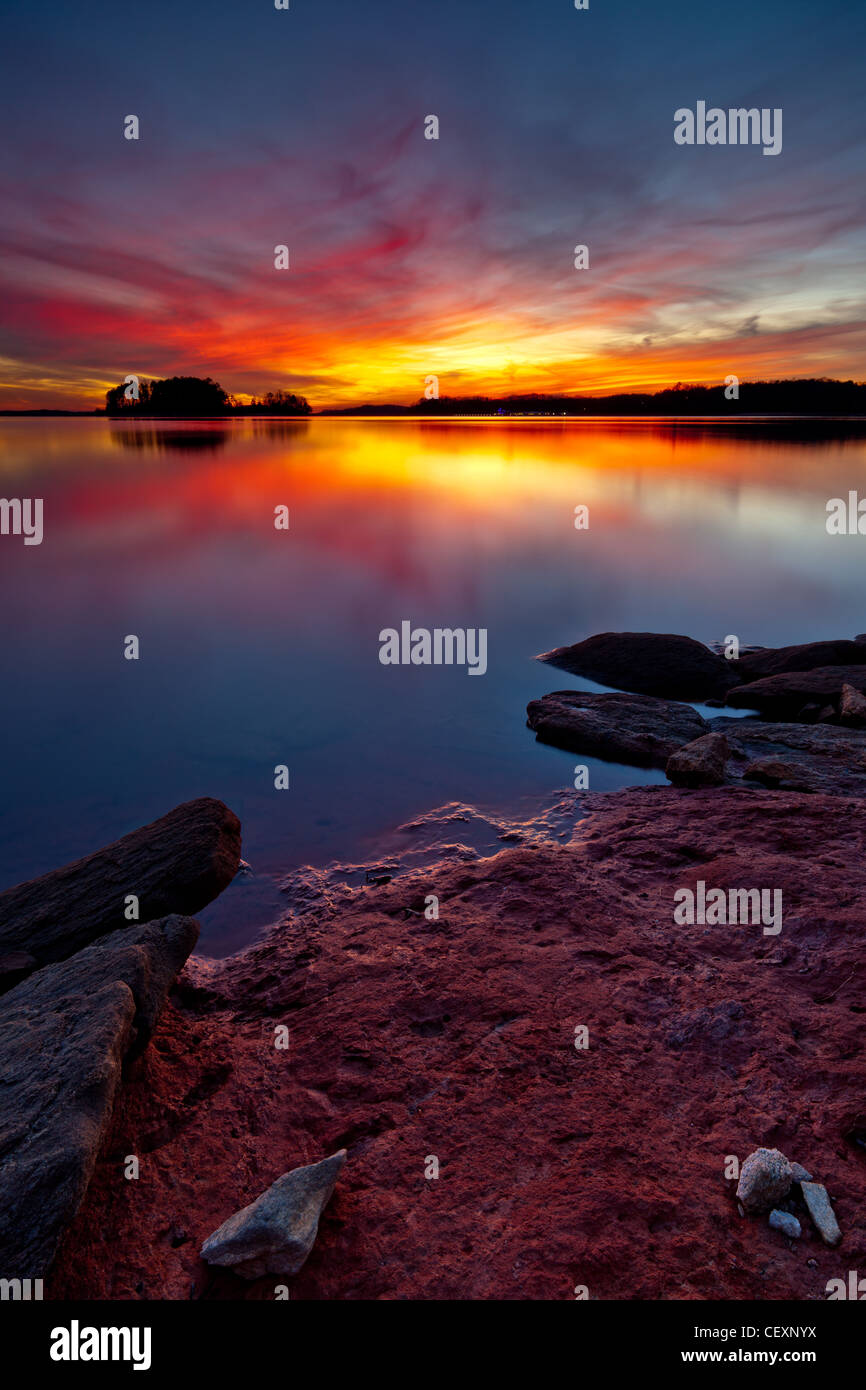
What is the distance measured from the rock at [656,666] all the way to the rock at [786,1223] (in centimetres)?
971

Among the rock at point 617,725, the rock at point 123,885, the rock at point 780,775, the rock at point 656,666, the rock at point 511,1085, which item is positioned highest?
the rock at point 656,666

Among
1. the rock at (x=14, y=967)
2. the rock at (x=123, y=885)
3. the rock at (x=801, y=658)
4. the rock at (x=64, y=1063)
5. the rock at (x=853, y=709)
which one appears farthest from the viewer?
the rock at (x=801, y=658)

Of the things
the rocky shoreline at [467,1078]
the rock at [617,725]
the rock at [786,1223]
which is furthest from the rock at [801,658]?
the rock at [786,1223]

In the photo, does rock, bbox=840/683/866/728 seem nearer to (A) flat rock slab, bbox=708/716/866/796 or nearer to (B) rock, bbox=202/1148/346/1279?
(A) flat rock slab, bbox=708/716/866/796

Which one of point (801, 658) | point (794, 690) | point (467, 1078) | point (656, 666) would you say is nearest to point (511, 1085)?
point (467, 1078)

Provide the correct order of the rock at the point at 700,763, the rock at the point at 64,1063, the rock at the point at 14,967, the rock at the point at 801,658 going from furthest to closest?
the rock at the point at 801,658, the rock at the point at 700,763, the rock at the point at 14,967, the rock at the point at 64,1063

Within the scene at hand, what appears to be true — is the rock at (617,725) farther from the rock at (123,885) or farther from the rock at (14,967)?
the rock at (14,967)

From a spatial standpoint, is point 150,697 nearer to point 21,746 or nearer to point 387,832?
point 21,746

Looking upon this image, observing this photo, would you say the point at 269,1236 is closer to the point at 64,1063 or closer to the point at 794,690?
the point at 64,1063

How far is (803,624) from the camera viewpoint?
17.5 m

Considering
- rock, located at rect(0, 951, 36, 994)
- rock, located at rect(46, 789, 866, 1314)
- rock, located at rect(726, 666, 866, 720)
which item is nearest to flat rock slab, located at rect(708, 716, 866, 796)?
rock, located at rect(726, 666, 866, 720)

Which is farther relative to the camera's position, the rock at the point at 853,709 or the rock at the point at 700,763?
the rock at the point at 853,709

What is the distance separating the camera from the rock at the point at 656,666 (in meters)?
12.4
